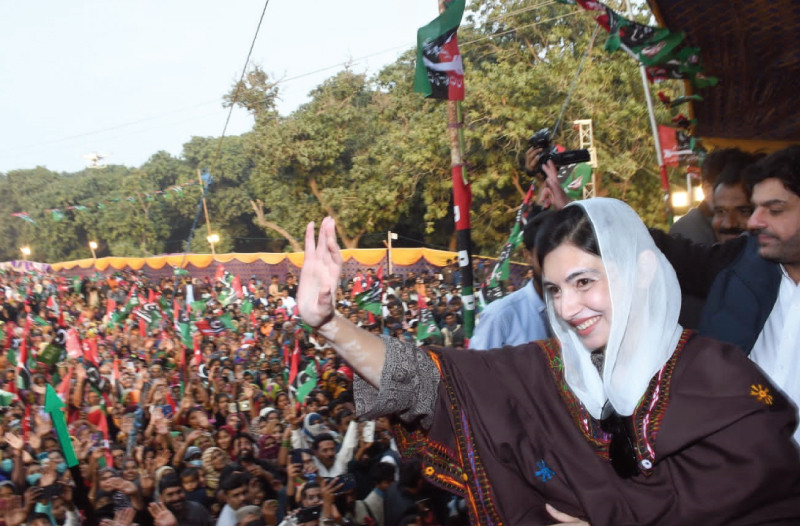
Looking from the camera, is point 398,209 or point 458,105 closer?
point 458,105

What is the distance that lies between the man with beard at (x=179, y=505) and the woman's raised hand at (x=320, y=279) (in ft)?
9.34

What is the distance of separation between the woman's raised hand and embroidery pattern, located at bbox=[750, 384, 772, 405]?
935mm

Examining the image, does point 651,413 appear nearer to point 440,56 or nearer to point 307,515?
point 307,515

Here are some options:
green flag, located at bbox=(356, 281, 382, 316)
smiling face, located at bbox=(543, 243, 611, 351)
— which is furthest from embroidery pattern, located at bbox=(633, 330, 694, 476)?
green flag, located at bbox=(356, 281, 382, 316)

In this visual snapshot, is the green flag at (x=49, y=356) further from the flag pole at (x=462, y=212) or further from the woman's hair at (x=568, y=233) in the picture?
the woman's hair at (x=568, y=233)

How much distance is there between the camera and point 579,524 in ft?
4.65

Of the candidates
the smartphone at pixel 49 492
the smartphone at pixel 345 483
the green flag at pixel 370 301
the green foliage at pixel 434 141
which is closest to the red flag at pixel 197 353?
the green flag at pixel 370 301

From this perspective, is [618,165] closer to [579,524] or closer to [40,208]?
[579,524]

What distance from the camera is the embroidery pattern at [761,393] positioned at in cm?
138

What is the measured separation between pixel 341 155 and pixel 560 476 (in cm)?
2329

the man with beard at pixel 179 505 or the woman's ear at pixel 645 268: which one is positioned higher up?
the woman's ear at pixel 645 268

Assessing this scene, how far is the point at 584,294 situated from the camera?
4.92 ft

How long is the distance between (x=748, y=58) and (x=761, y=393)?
13.3 ft

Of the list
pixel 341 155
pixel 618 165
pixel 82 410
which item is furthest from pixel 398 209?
pixel 82 410
